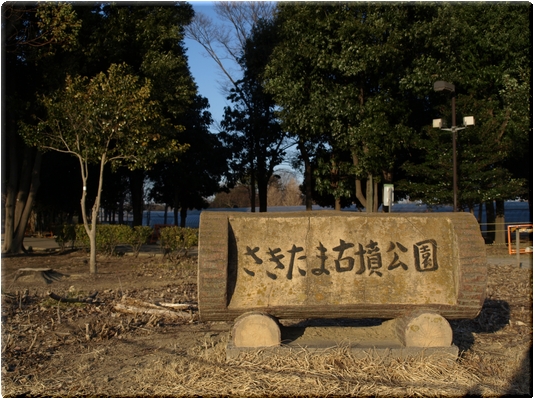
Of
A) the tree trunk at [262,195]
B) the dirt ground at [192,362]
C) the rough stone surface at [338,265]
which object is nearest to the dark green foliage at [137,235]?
the dirt ground at [192,362]

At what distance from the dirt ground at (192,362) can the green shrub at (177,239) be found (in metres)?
6.96

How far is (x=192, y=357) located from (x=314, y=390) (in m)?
1.69

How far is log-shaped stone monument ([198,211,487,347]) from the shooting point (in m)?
6.08

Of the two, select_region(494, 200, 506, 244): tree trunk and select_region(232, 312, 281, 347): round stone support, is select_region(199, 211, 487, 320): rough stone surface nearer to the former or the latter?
select_region(232, 312, 281, 347): round stone support

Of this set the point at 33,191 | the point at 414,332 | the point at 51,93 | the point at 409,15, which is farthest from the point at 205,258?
the point at 409,15

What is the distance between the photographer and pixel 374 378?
5.62 m

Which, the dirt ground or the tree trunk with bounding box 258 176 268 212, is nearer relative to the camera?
the dirt ground

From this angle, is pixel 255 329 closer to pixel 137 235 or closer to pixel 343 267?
pixel 343 267

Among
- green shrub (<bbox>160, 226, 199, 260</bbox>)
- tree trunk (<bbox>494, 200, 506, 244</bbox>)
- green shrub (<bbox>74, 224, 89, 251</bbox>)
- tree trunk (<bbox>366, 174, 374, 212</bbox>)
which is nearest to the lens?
green shrub (<bbox>160, 226, 199, 260</bbox>)

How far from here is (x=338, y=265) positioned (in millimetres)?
6215

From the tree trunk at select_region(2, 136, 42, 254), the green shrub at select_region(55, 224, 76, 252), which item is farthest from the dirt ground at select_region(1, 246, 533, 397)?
the green shrub at select_region(55, 224, 76, 252)

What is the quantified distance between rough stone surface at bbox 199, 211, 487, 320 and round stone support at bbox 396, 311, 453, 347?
12 cm

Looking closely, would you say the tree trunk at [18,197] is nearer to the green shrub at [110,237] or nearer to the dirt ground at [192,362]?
the green shrub at [110,237]

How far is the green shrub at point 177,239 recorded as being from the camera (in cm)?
1744
